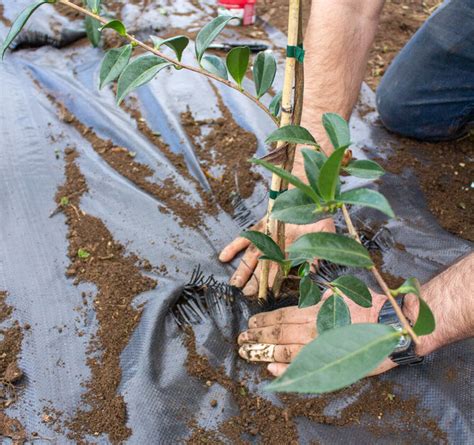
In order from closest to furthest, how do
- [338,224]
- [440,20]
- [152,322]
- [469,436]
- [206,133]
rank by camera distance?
[469,436] < [152,322] < [338,224] < [206,133] < [440,20]

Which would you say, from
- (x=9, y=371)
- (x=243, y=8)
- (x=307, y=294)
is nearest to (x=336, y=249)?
(x=307, y=294)

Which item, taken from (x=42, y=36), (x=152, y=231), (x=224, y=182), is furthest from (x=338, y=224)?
(x=42, y=36)

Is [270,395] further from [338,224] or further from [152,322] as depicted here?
[338,224]

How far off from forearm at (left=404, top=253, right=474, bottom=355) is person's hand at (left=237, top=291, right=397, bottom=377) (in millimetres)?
92

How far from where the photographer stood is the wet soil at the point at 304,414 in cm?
102

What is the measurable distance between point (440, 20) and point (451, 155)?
58 cm

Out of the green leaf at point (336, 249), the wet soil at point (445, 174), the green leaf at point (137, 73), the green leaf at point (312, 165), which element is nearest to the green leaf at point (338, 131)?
the green leaf at point (312, 165)

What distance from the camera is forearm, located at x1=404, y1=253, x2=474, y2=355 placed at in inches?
39.9

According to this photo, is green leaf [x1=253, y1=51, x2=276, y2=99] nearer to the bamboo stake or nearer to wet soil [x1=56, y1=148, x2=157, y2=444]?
the bamboo stake

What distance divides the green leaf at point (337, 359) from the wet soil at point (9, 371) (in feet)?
2.61

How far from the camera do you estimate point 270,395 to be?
1.10 m

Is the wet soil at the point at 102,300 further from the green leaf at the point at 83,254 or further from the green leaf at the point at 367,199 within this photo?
the green leaf at the point at 367,199

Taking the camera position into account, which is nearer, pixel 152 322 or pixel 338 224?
pixel 152 322

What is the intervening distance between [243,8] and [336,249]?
6.46 ft
